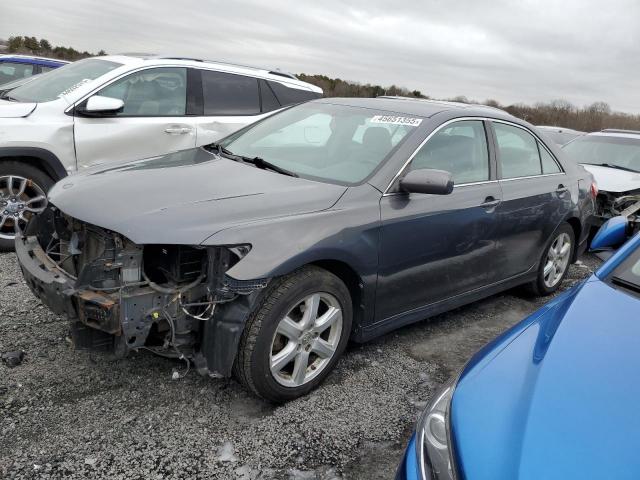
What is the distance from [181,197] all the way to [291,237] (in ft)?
2.03

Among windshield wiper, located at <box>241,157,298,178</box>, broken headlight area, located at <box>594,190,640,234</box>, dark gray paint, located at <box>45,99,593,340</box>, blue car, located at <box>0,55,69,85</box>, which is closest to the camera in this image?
dark gray paint, located at <box>45,99,593,340</box>

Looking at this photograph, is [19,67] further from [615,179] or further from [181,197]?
[615,179]

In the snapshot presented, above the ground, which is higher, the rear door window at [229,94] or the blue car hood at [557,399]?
the rear door window at [229,94]

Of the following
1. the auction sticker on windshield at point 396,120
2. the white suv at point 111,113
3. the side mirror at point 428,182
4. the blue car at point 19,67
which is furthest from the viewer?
the blue car at point 19,67

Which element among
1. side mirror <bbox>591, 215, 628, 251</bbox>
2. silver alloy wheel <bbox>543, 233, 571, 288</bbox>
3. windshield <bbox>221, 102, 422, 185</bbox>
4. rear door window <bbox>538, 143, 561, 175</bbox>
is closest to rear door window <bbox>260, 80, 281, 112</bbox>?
windshield <bbox>221, 102, 422, 185</bbox>

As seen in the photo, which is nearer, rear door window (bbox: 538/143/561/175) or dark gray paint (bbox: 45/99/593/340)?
dark gray paint (bbox: 45/99/593/340)

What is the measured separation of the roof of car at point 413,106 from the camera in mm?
3904

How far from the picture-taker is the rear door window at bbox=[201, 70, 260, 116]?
243 inches

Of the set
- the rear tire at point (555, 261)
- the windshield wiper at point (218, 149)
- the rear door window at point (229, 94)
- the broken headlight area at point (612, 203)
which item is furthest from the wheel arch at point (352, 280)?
the broken headlight area at point (612, 203)

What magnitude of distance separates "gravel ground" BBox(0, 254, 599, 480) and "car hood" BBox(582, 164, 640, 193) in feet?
14.9

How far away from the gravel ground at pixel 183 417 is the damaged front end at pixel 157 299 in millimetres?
349

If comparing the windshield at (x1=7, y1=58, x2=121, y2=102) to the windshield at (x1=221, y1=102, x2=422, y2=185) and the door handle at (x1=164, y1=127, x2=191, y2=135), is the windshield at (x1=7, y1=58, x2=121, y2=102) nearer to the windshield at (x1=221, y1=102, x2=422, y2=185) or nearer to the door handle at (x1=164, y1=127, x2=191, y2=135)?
the door handle at (x1=164, y1=127, x2=191, y2=135)

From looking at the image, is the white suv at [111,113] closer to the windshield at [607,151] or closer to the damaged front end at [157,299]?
the damaged front end at [157,299]

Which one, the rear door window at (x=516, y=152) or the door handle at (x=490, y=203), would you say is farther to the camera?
the rear door window at (x=516, y=152)
